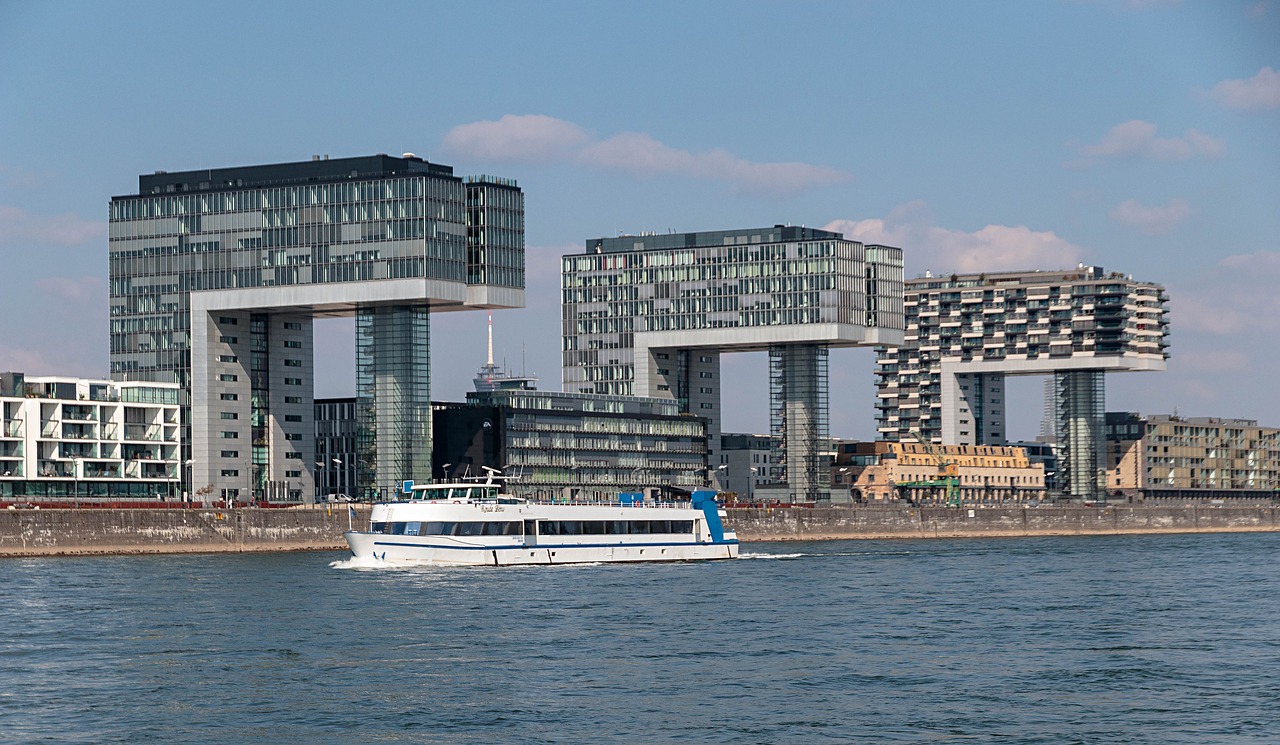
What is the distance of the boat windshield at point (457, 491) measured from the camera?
4625 inches

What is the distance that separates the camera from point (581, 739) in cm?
5138

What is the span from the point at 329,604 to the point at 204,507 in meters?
72.9

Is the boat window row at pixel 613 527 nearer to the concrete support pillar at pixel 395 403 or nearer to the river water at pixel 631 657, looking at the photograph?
the river water at pixel 631 657

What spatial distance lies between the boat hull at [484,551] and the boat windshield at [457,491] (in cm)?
349

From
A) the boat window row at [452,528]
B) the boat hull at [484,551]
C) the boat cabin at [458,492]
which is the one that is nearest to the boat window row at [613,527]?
the boat hull at [484,551]

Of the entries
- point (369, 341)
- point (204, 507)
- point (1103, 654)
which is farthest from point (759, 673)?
point (369, 341)

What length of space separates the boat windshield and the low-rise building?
65979mm

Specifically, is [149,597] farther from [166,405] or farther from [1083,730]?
[166,405]

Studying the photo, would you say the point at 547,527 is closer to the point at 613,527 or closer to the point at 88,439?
the point at 613,527

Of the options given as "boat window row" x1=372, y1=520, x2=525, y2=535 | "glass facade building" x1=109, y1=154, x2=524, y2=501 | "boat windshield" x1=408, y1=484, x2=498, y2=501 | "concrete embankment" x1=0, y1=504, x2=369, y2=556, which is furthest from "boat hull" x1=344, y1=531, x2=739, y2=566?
"glass facade building" x1=109, y1=154, x2=524, y2=501

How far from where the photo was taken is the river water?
53562 millimetres

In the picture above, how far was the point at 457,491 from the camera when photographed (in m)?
121

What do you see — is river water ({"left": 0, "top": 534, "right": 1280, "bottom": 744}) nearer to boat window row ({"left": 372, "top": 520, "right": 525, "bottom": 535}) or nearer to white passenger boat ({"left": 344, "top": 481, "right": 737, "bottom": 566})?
white passenger boat ({"left": 344, "top": 481, "right": 737, "bottom": 566})

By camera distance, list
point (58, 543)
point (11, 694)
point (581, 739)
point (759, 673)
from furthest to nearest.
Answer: point (58, 543) → point (759, 673) → point (11, 694) → point (581, 739)
